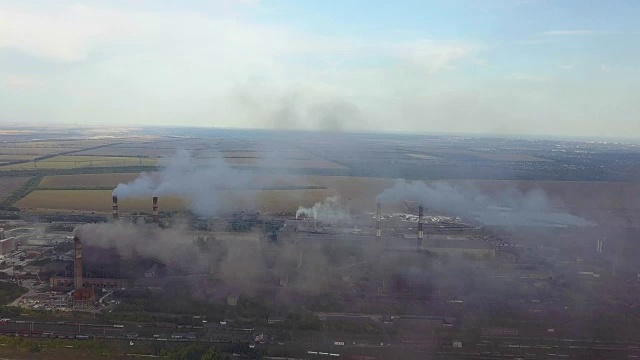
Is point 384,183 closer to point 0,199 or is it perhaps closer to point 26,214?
point 26,214

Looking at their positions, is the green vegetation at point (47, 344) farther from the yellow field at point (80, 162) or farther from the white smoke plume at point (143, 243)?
the yellow field at point (80, 162)

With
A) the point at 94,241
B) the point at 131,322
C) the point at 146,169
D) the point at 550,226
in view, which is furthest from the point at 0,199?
the point at 550,226

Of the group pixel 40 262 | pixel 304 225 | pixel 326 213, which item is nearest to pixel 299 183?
pixel 326 213

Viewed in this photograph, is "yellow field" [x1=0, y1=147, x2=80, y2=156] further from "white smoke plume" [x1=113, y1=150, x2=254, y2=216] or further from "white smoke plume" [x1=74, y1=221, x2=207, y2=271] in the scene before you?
"white smoke plume" [x1=74, y1=221, x2=207, y2=271]

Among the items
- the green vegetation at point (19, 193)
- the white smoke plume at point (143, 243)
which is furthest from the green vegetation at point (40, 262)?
the green vegetation at point (19, 193)

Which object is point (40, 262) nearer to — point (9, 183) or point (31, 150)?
point (9, 183)

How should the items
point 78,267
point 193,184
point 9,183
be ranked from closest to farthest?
Answer: 1. point 78,267
2. point 193,184
3. point 9,183

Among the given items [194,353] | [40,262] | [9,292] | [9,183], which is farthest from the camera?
[9,183]
